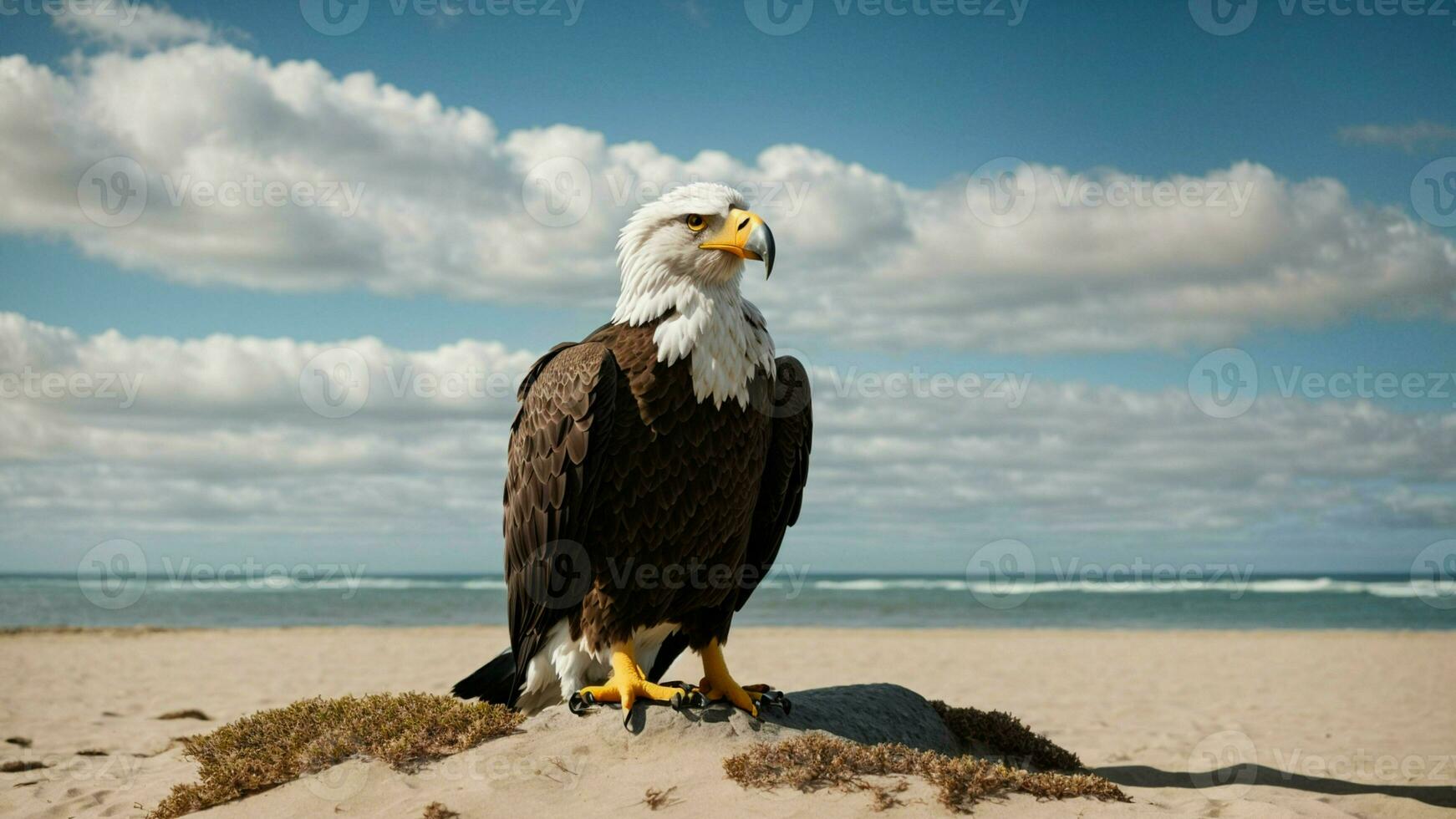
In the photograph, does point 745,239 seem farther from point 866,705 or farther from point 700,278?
point 866,705

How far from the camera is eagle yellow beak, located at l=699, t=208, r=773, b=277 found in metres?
4.62

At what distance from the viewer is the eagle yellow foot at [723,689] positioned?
17.0ft

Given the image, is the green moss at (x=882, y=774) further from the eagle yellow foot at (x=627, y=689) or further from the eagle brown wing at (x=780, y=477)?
the eagle brown wing at (x=780, y=477)

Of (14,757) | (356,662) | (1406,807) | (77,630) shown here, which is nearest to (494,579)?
(77,630)

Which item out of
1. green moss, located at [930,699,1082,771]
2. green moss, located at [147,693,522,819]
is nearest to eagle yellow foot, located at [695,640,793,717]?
green moss, located at [147,693,522,819]

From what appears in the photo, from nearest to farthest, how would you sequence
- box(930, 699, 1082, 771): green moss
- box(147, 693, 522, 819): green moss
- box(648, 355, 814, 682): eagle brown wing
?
box(147, 693, 522, 819): green moss → box(648, 355, 814, 682): eagle brown wing → box(930, 699, 1082, 771): green moss

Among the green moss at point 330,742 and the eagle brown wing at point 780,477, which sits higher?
the eagle brown wing at point 780,477

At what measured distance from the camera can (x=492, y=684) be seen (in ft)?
18.2

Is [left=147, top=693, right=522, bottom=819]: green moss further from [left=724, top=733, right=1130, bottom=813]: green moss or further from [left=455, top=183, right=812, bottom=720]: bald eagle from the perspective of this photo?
[left=724, top=733, right=1130, bottom=813]: green moss

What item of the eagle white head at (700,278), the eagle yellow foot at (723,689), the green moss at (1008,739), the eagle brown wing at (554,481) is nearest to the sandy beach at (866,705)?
the eagle yellow foot at (723,689)

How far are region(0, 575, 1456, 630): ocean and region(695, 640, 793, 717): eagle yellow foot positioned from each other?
21.2 m

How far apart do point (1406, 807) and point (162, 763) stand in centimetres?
868

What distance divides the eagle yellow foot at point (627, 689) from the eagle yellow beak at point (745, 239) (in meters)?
2.08

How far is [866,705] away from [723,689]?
1345 millimetres
